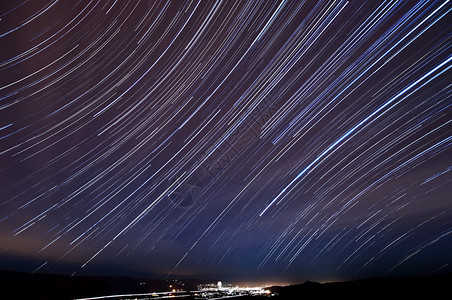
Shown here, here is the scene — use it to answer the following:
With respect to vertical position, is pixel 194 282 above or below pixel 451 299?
above

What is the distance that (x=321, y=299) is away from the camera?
20.3 m

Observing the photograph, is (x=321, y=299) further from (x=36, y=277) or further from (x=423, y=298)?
(x=36, y=277)

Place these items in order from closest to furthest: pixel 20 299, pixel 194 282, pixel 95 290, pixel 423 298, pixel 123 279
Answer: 1. pixel 423 298
2. pixel 20 299
3. pixel 95 290
4. pixel 123 279
5. pixel 194 282

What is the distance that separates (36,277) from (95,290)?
1543 inches

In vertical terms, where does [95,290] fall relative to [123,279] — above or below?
below

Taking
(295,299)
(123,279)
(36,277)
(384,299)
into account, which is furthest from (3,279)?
(384,299)

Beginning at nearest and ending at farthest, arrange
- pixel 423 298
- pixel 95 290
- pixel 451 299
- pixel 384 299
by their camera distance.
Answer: pixel 451 299 → pixel 423 298 → pixel 384 299 → pixel 95 290

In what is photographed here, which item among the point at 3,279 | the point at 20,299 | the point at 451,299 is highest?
the point at 3,279

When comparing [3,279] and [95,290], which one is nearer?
[95,290]

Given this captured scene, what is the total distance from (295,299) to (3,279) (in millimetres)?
88029

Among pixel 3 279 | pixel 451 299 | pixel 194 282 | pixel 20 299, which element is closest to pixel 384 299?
pixel 451 299

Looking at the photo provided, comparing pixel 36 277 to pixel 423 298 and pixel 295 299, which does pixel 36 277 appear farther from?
pixel 423 298

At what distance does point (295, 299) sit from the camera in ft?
73.9

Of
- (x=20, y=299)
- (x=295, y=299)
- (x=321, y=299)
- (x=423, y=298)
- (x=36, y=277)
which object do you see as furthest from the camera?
(x=36, y=277)
